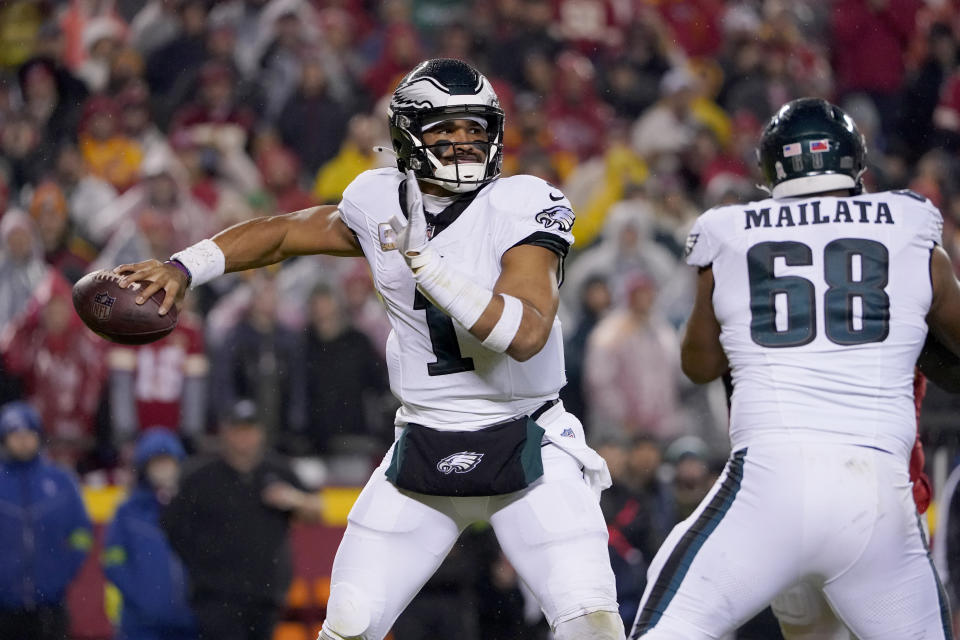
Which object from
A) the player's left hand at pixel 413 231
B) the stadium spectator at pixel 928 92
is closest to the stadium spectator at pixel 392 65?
the stadium spectator at pixel 928 92

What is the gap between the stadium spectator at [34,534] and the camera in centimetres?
701

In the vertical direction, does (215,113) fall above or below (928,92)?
above

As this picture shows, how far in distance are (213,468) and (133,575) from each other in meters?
0.62

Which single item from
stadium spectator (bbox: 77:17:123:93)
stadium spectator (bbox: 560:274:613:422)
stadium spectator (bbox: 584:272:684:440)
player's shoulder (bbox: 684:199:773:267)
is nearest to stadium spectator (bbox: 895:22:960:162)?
stadium spectator (bbox: 560:274:613:422)

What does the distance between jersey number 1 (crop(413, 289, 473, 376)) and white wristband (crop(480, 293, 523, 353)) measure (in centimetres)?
35

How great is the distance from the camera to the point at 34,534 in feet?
23.1

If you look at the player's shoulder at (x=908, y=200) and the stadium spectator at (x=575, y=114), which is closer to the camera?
the player's shoulder at (x=908, y=200)

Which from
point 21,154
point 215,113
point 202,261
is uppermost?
point 215,113

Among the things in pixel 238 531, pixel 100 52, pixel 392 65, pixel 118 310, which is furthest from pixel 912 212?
pixel 100 52

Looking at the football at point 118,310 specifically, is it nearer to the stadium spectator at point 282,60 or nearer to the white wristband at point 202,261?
the white wristband at point 202,261

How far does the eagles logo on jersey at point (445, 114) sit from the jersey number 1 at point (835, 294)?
0.80 metres

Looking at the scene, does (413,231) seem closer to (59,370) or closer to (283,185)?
(59,370)

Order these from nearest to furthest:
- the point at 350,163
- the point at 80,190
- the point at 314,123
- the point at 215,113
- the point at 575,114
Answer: the point at 80,190 → the point at 350,163 → the point at 215,113 → the point at 314,123 → the point at 575,114

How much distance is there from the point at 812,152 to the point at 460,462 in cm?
130
